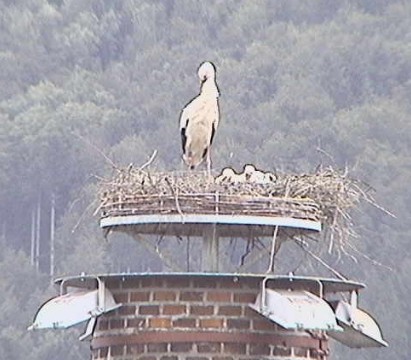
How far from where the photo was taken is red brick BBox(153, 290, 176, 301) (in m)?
11.8

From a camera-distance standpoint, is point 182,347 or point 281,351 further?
point 281,351

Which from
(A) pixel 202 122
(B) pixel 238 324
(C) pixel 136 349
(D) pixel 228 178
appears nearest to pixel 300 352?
(B) pixel 238 324

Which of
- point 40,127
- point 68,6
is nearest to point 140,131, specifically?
point 40,127

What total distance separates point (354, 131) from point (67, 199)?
679 centimetres

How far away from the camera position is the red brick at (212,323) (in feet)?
38.5

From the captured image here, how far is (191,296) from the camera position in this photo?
11828 mm

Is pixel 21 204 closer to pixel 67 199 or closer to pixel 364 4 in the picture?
pixel 67 199

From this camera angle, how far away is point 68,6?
241ft

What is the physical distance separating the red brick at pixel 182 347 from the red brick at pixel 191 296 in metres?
0.19

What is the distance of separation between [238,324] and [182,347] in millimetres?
256

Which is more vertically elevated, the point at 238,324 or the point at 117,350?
the point at 238,324

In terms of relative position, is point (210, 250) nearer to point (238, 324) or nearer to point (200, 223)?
point (200, 223)

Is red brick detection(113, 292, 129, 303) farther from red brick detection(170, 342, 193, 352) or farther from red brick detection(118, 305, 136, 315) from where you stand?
red brick detection(170, 342, 193, 352)

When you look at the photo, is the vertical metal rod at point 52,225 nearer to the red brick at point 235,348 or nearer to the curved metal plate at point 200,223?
the curved metal plate at point 200,223
